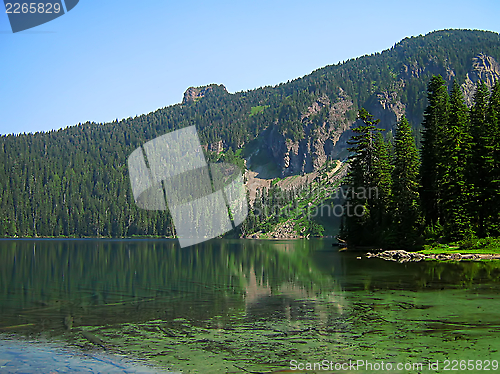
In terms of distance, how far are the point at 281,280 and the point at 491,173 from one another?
112ft

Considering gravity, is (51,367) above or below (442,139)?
below

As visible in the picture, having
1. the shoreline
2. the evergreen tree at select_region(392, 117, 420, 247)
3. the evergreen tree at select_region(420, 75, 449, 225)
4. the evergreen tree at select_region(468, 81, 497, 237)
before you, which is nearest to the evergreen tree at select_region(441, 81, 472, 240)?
the evergreen tree at select_region(468, 81, 497, 237)

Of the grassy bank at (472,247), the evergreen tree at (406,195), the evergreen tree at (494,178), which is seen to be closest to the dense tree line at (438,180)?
the evergreen tree at (406,195)

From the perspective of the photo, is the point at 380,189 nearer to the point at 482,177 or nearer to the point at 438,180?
the point at 438,180

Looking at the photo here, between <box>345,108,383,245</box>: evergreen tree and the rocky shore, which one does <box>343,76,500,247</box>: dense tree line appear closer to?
<box>345,108,383,245</box>: evergreen tree

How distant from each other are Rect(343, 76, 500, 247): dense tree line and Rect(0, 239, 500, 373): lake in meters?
22.8

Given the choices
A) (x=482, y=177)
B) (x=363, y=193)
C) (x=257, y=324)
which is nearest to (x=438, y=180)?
(x=482, y=177)

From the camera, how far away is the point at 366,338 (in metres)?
19.3

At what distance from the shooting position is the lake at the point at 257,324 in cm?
1656

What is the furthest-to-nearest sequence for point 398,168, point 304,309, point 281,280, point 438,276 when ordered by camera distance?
point 398,168 < point 281,280 < point 438,276 < point 304,309

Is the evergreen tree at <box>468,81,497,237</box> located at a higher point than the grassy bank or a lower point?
higher

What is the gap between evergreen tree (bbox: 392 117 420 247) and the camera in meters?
70.4

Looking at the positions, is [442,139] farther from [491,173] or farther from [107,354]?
[107,354]

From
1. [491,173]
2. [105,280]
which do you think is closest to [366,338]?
[105,280]
